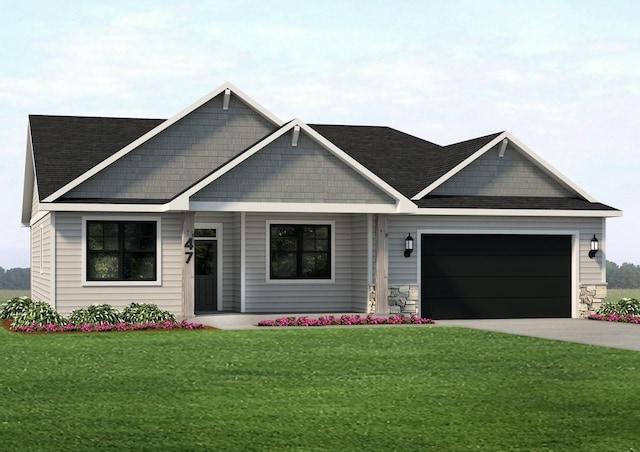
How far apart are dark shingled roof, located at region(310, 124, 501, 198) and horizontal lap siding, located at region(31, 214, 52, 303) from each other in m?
9.64

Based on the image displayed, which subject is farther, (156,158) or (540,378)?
(156,158)

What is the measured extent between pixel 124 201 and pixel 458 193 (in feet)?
31.5

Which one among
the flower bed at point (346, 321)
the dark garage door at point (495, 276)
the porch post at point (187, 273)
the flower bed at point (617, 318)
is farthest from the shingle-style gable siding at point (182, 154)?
the flower bed at point (617, 318)

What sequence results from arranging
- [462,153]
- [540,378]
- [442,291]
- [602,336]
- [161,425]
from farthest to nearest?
[462,153] → [442,291] → [602,336] → [540,378] → [161,425]

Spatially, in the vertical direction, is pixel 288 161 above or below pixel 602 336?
above

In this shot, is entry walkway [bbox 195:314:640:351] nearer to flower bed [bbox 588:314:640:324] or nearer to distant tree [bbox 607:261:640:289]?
flower bed [bbox 588:314:640:324]

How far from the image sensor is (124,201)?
2653 centimetres

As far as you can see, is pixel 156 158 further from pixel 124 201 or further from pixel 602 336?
pixel 602 336

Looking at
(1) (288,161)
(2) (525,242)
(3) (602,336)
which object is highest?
(1) (288,161)

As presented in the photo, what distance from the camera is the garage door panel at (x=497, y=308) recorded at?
1125 inches

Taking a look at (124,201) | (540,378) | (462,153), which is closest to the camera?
(540,378)

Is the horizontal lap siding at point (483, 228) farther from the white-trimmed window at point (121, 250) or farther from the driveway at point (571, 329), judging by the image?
the white-trimmed window at point (121, 250)

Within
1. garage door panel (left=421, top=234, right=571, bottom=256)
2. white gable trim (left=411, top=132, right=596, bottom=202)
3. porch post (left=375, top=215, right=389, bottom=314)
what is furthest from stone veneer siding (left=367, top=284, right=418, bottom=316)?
white gable trim (left=411, top=132, right=596, bottom=202)

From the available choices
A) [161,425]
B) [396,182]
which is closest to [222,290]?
[396,182]
